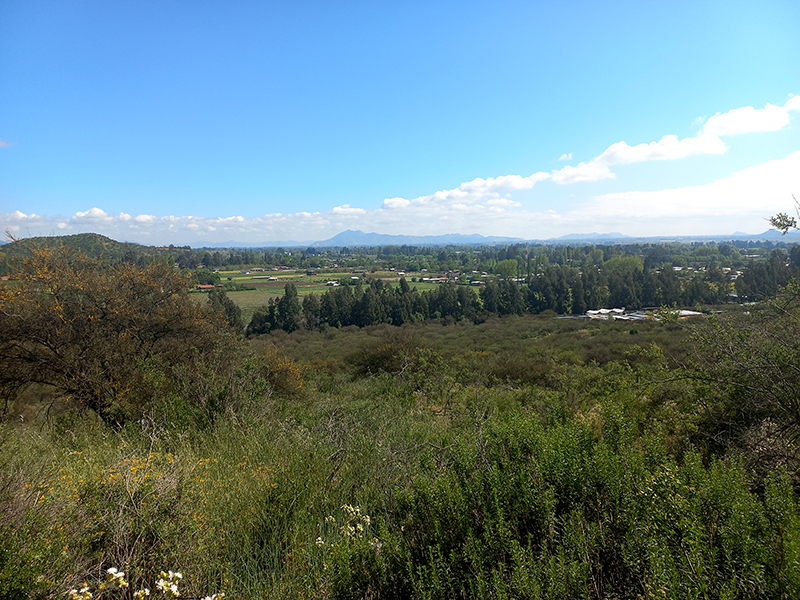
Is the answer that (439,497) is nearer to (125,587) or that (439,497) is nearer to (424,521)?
(424,521)

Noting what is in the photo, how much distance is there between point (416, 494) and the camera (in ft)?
9.09

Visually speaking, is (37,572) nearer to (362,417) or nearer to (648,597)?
(648,597)

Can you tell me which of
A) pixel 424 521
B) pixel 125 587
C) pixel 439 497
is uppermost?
pixel 439 497

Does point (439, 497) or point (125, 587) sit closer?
point (125, 587)

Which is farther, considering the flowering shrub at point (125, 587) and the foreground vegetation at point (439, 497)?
the flowering shrub at point (125, 587)

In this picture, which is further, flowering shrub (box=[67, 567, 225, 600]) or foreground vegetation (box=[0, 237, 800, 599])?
flowering shrub (box=[67, 567, 225, 600])

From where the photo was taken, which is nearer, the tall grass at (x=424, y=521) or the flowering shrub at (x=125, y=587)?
the tall grass at (x=424, y=521)

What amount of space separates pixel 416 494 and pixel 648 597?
4.87 ft

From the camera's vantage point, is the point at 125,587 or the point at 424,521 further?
the point at 424,521

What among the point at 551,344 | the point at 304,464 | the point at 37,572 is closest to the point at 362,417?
the point at 304,464

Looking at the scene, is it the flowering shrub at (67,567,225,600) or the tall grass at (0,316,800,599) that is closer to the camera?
the tall grass at (0,316,800,599)

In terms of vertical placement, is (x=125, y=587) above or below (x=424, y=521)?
below

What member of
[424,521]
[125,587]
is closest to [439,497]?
[424,521]

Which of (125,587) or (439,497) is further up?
(439,497)
